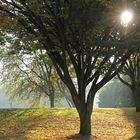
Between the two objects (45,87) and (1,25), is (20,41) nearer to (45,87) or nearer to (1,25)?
(1,25)

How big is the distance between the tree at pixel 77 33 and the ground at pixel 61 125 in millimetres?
1605

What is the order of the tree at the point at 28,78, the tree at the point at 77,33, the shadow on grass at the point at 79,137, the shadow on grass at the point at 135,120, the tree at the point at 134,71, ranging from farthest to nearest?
the tree at the point at 28,78, the tree at the point at 134,71, the shadow on grass at the point at 135,120, the shadow on grass at the point at 79,137, the tree at the point at 77,33

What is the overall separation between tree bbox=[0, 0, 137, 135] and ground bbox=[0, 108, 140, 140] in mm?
1605

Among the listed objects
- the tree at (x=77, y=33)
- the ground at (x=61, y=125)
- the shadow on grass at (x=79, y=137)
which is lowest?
the shadow on grass at (x=79, y=137)

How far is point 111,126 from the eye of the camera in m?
21.0

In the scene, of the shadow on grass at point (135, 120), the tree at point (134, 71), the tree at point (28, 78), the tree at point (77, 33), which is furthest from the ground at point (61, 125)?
the tree at point (28, 78)

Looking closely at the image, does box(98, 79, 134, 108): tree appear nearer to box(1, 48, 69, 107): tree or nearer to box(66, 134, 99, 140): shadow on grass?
box(1, 48, 69, 107): tree

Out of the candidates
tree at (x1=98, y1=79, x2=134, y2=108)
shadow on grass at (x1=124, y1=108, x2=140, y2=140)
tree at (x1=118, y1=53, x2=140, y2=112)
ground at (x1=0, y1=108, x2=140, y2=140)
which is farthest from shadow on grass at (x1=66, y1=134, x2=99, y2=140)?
tree at (x1=98, y1=79, x2=134, y2=108)

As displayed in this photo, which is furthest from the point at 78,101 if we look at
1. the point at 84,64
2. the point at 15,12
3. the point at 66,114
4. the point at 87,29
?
the point at 66,114

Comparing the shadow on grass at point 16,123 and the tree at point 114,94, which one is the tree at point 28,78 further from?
the shadow on grass at point 16,123

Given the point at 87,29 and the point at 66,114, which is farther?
the point at 66,114

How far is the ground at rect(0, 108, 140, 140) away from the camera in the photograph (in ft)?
57.4

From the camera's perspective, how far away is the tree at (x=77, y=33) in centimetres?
1493

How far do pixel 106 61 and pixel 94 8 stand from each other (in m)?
3.26
